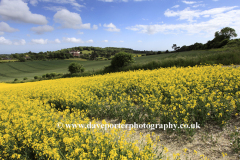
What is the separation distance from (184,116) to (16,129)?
5.28m

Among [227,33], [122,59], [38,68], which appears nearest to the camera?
[122,59]

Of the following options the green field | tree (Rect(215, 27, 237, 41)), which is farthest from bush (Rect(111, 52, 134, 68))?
tree (Rect(215, 27, 237, 41))

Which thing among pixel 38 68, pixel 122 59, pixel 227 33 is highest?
pixel 227 33

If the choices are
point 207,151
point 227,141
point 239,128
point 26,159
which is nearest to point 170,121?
point 207,151

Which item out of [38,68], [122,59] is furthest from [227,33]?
[38,68]

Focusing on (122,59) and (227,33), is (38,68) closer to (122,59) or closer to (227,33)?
(122,59)

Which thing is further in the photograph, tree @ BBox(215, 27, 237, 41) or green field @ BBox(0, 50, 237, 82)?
tree @ BBox(215, 27, 237, 41)

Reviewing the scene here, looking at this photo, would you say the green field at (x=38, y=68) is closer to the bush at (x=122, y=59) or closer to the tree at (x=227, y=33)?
the bush at (x=122, y=59)

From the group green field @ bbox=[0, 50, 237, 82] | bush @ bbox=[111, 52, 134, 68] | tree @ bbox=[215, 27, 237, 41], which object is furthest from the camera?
tree @ bbox=[215, 27, 237, 41]

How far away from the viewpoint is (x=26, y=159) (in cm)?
316

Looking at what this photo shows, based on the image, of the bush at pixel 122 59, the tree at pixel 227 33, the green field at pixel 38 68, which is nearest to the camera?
the bush at pixel 122 59

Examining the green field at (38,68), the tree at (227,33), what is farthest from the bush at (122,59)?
the tree at (227,33)

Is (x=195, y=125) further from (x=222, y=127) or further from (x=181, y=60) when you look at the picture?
(x=181, y=60)

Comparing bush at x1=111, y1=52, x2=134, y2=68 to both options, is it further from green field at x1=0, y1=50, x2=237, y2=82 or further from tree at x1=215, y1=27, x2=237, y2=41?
tree at x1=215, y1=27, x2=237, y2=41
